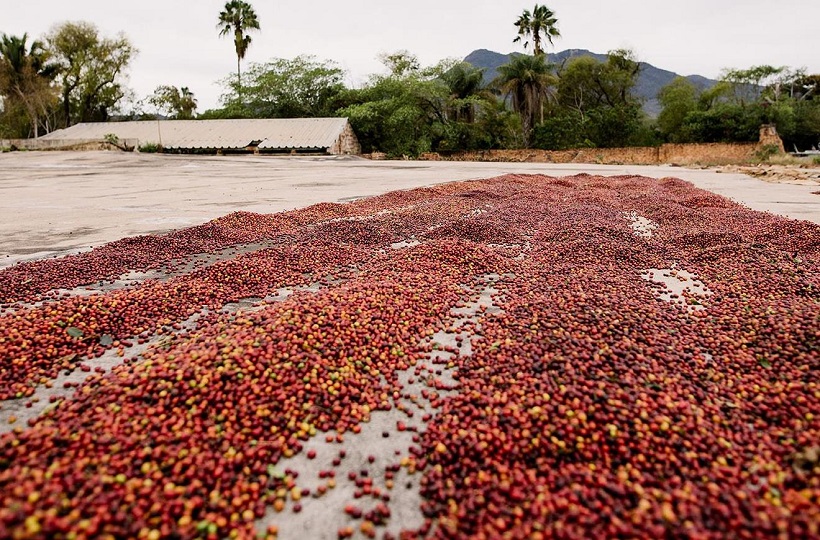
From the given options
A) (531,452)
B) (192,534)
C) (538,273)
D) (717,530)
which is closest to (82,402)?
(192,534)

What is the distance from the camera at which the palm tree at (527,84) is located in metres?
37.8

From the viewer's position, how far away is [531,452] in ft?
6.41

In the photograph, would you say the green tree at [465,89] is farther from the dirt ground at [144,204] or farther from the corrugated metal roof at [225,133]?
the dirt ground at [144,204]

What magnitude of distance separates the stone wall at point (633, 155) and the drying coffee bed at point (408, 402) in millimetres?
33822

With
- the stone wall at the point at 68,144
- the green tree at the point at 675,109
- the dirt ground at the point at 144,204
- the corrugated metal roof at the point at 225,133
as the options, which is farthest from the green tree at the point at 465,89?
the dirt ground at the point at 144,204

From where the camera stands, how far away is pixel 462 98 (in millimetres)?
41062

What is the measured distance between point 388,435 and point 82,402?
1.44 meters

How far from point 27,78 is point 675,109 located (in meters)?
54.9

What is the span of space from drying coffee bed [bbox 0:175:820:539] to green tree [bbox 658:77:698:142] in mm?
41174

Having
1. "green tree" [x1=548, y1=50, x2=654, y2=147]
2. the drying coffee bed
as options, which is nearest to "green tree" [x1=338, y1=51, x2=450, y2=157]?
"green tree" [x1=548, y1=50, x2=654, y2=147]

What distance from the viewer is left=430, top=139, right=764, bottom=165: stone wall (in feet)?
109

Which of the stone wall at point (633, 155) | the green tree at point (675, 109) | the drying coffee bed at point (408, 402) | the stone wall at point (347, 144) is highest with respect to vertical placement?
the green tree at point (675, 109)

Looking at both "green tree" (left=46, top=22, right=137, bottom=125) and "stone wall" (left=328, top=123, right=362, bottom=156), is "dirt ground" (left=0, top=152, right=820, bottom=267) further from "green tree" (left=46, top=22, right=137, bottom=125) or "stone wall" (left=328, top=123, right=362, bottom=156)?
"green tree" (left=46, top=22, right=137, bottom=125)

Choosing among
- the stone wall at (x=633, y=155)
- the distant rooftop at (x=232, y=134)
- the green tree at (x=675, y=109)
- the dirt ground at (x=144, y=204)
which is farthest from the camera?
the green tree at (x=675, y=109)
